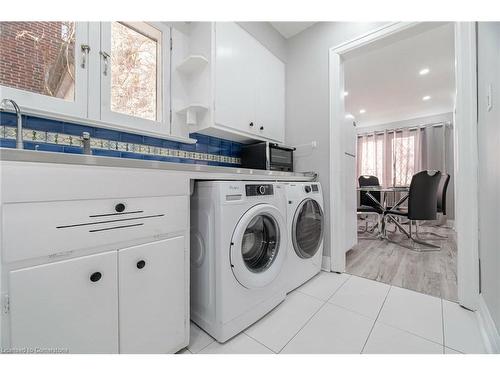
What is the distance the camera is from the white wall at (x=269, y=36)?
1.84m

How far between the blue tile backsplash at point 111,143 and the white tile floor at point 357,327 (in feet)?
3.93

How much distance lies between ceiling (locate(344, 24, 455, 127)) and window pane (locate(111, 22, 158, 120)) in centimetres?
180

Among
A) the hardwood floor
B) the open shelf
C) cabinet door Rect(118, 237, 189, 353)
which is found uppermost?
the open shelf

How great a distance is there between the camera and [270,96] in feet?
6.75

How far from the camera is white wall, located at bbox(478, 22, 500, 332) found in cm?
92

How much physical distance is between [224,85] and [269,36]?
91 cm

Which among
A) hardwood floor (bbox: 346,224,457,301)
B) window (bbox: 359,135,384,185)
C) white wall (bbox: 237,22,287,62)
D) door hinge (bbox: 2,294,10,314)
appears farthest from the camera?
window (bbox: 359,135,384,185)

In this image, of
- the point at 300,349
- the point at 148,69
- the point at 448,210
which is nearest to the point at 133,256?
the point at 300,349

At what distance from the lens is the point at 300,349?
0.97 m

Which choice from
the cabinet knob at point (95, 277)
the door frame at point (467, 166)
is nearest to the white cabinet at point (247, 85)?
the cabinet knob at point (95, 277)

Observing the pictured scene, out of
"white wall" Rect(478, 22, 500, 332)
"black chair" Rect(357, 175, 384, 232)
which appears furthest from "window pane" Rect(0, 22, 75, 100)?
"black chair" Rect(357, 175, 384, 232)

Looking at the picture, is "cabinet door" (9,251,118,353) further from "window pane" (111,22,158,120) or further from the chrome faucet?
"window pane" (111,22,158,120)

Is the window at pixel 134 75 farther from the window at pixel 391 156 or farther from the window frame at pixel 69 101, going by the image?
the window at pixel 391 156
